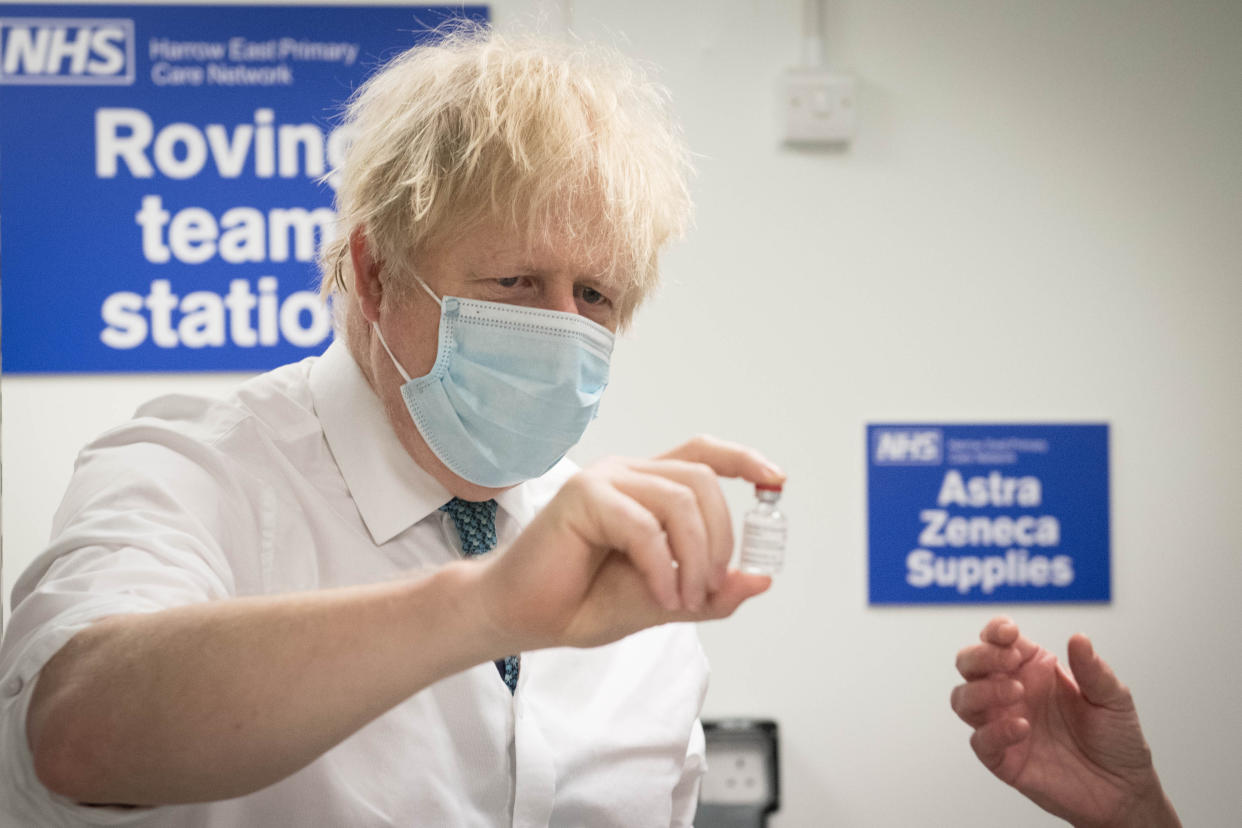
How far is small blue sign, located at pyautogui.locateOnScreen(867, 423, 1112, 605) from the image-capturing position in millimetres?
2332

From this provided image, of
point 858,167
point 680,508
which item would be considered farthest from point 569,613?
point 858,167

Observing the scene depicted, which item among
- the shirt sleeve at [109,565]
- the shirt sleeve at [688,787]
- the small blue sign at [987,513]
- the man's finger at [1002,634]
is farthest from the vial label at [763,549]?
the small blue sign at [987,513]

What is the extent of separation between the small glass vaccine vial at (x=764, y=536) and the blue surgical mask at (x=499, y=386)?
18.7 inches

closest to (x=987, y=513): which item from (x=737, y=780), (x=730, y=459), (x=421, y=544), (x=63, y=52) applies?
(x=737, y=780)

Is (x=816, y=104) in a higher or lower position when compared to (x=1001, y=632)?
higher

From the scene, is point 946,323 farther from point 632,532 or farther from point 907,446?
point 632,532

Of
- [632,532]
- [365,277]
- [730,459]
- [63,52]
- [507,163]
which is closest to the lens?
[632,532]

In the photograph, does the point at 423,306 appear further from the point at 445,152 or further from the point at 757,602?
the point at 757,602

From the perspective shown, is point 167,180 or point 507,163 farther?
point 167,180

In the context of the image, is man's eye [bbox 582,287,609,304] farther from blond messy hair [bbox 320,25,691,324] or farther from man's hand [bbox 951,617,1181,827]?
man's hand [bbox 951,617,1181,827]

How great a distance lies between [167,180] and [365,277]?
1.24m

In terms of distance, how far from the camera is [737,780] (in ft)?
7.46

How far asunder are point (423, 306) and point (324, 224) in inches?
46.6

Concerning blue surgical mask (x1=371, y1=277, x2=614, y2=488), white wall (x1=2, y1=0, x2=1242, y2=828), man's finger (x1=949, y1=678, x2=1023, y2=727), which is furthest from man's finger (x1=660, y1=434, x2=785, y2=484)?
white wall (x1=2, y1=0, x2=1242, y2=828)
